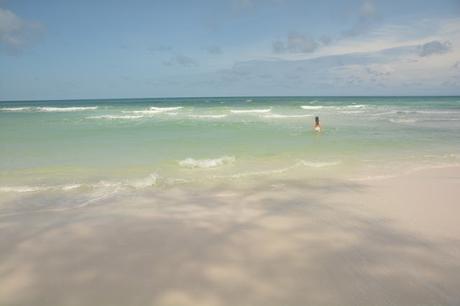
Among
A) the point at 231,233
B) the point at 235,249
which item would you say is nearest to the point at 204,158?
the point at 231,233

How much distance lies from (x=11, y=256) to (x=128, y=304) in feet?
5.64

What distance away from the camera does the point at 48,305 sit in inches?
113

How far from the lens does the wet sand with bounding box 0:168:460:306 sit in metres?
2.99

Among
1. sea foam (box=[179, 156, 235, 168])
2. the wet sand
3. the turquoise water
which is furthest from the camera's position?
sea foam (box=[179, 156, 235, 168])

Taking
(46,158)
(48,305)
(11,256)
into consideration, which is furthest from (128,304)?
(46,158)

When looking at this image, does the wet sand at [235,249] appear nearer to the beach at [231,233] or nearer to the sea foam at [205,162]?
the beach at [231,233]

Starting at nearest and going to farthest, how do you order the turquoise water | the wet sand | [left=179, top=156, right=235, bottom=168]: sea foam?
the wet sand → the turquoise water → [left=179, top=156, right=235, bottom=168]: sea foam

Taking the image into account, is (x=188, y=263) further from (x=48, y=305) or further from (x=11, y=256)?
(x=11, y=256)

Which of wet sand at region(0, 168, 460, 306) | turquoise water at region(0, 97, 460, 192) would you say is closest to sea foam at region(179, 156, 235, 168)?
turquoise water at region(0, 97, 460, 192)

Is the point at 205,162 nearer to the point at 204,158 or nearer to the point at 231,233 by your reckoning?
the point at 204,158

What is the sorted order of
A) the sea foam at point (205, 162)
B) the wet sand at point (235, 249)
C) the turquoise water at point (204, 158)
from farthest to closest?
the sea foam at point (205, 162), the turquoise water at point (204, 158), the wet sand at point (235, 249)

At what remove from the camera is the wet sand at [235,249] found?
2992 mm

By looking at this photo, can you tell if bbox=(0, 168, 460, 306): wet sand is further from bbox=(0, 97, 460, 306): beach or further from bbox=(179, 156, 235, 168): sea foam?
bbox=(179, 156, 235, 168): sea foam

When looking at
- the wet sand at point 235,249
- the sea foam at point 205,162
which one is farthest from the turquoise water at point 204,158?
the wet sand at point 235,249
